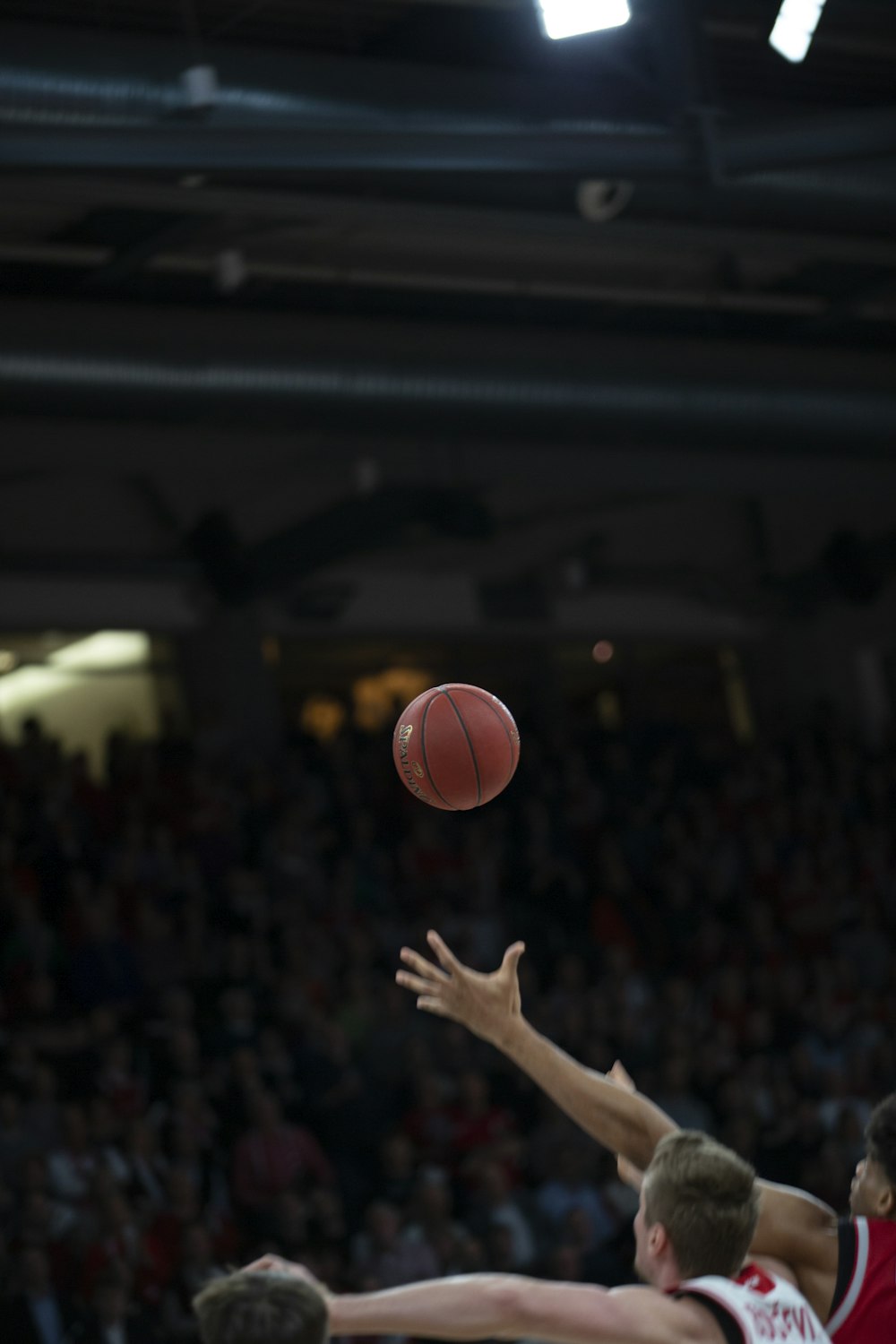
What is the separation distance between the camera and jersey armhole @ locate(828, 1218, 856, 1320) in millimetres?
3666

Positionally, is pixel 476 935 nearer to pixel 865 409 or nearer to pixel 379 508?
pixel 379 508

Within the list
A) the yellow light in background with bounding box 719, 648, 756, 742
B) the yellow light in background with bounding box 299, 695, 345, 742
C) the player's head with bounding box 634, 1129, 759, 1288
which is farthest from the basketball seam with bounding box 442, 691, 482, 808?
the yellow light in background with bounding box 719, 648, 756, 742

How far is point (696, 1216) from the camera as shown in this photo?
127 inches

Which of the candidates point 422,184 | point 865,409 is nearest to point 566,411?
point 865,409

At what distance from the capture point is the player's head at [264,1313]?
8.47 feet

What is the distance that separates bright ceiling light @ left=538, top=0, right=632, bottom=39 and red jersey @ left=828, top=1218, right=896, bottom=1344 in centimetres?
576

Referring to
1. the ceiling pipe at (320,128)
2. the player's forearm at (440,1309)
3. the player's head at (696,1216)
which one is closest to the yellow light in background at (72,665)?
the ceiling pipe at (320,128)

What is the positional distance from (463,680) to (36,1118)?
9.02m

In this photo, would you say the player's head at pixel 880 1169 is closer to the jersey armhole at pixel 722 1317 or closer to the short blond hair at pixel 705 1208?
the short blond hair at pixel 705 1208

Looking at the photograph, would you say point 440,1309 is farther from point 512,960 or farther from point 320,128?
point 320,128

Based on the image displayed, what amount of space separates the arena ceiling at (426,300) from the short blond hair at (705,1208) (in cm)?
620

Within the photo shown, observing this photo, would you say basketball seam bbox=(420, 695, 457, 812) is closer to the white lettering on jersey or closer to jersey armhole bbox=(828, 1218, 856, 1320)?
jersey armhole bbox=(828, 1218, 856, 1320)

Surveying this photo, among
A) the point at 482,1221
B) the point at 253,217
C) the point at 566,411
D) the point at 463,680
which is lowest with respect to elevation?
the point at 482,1221

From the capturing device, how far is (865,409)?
43.3 feet
